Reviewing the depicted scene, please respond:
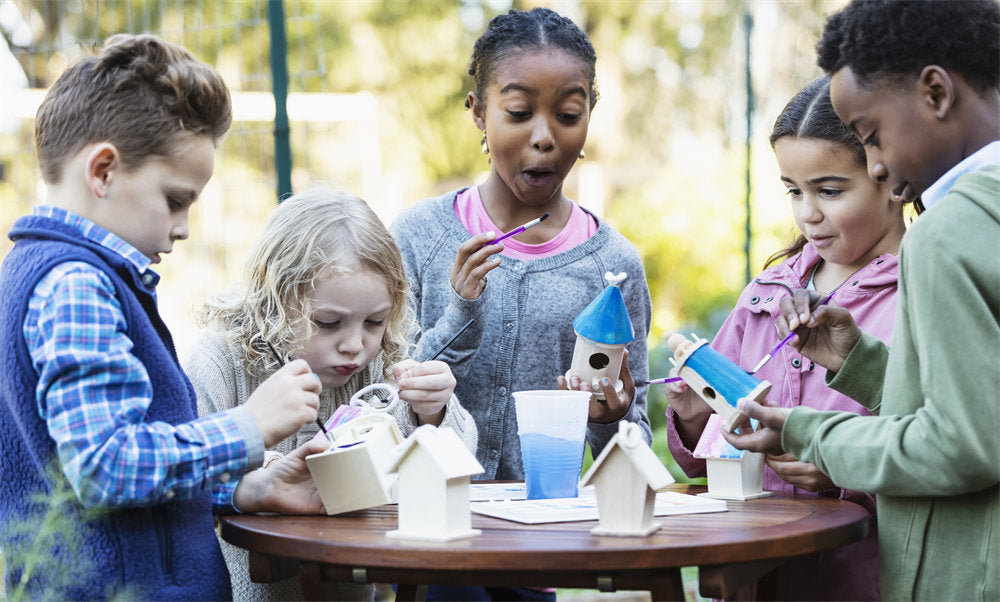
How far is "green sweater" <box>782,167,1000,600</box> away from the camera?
1.61 metres

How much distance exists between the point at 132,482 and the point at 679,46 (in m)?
15.5

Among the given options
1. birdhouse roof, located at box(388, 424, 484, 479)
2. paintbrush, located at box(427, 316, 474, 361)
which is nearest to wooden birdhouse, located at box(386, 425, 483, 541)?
birdhouse roof, located at box(388, 424, 484, 479)

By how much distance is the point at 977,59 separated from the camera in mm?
1820

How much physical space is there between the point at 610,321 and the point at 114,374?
3.51ft

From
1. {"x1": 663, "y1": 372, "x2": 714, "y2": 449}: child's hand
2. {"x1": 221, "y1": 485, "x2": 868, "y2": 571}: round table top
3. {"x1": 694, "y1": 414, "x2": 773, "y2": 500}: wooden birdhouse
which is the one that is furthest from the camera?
{"x1": 663, "y1": 372, "x2": 714, "y2": 449}: child's hand

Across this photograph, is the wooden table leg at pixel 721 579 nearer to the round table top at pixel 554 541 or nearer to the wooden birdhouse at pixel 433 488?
the round table top at pixel 554 541

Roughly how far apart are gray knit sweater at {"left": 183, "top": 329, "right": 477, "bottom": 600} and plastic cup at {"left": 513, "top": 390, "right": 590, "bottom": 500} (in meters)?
0.30

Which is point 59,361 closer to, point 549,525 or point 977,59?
point 549,525

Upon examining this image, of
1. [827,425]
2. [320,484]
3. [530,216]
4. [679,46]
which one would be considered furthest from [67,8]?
[679,46]

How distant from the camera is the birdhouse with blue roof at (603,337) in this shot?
224cm

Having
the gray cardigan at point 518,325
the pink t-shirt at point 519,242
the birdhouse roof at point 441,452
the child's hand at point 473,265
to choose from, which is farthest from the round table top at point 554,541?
the pink t-shirt at point 519,242

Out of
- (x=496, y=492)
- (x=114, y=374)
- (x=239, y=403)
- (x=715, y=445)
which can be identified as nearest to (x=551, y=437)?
(x=496, y=492)

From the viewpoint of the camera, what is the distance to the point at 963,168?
1.79 metres

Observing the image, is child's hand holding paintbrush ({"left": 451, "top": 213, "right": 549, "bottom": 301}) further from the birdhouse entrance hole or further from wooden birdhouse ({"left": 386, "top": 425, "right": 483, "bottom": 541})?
wooden birdhouse ({"left": 386, "top": 425, "right": 483, "bottom": 541})
